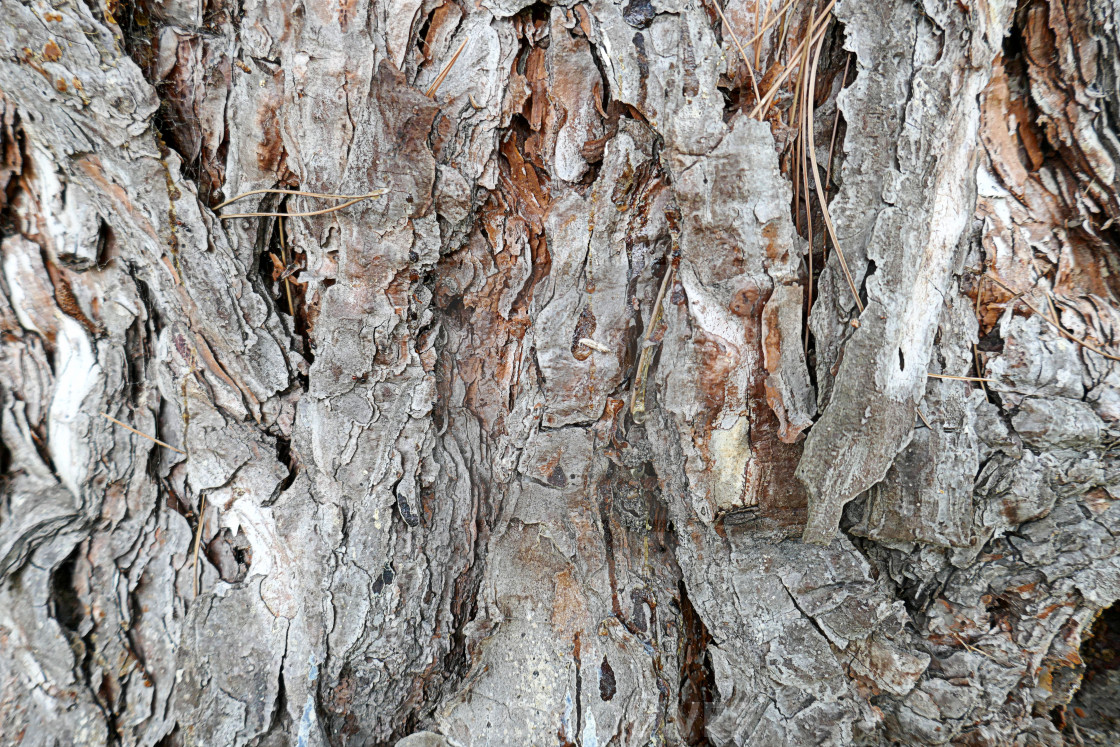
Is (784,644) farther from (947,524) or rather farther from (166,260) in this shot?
(166,260)

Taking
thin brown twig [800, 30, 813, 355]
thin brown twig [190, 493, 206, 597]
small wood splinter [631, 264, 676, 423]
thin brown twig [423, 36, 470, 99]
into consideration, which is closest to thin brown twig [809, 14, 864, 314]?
thin brown twig [800, 30, 813, 355]

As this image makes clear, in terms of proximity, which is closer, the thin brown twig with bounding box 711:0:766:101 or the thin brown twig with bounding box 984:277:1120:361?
the thin brown twig with bounding box 711:0:766:101

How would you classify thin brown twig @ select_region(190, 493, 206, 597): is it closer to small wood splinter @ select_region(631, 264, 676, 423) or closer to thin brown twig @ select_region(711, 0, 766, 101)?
small wood splinter @ select_region(631, 264, 676, 423)

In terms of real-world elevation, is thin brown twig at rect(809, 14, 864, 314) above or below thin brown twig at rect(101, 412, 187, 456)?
above

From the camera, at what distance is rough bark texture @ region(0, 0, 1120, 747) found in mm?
1063

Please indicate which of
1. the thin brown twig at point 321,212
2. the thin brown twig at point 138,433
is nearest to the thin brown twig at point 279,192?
the thin brown twig at point 321,212

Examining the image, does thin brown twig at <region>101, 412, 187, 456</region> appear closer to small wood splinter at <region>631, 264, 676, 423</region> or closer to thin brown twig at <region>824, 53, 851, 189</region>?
small wood splinter at <region>631, 264, 676, 423</region>

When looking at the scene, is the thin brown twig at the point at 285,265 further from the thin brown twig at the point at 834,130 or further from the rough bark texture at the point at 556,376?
the thin brown twig at the point at 834,130

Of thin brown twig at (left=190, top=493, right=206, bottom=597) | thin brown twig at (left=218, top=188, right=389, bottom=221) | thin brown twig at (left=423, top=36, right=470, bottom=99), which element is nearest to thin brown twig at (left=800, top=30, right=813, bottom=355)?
thin brown twig at (left=423, top=36, right=470, bottom=99)

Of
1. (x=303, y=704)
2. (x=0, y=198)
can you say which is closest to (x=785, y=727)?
(x=303, y=704)

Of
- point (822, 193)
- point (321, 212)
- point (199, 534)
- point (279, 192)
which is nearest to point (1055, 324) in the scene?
point (822, 193)

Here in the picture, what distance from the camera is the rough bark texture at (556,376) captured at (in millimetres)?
1063

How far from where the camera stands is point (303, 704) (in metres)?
1.15

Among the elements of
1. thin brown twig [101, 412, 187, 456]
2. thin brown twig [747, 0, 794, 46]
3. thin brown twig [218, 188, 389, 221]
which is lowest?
thin brown twig [101, 412, 187, 456]
